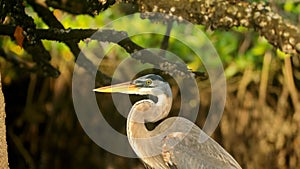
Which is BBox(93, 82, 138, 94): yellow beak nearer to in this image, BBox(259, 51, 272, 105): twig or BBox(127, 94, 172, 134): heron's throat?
BBox(127, 94, 172, 134): heron's throat

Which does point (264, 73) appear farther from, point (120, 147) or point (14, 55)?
point (14, 55)

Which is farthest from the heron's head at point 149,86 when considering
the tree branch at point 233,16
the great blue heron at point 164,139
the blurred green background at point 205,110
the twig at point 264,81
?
the twig at point 264,81

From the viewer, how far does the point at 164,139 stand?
430 centimetres

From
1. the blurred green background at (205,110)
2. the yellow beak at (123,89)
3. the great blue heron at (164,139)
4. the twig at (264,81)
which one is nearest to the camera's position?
the great blue heron at (164,139)

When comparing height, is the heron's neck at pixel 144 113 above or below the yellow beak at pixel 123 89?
below

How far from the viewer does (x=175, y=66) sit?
168 inches

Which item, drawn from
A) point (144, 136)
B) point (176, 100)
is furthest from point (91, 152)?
point (144, 136)

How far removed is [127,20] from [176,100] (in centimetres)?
170

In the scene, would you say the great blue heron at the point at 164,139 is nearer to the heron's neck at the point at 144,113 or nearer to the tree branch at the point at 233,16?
the heron's neck at the point at 144,113

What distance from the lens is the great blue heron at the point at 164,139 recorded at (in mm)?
4230

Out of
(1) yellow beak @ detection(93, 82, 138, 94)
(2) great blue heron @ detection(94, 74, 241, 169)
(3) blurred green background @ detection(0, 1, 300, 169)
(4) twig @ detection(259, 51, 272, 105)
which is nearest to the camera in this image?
(2) great blue heron @ detection(94, 74, 241, 169)

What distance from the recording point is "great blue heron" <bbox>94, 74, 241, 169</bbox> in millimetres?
4230

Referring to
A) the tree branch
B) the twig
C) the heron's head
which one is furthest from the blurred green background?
the heron's head

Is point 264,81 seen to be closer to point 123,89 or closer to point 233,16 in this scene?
point 233,16
